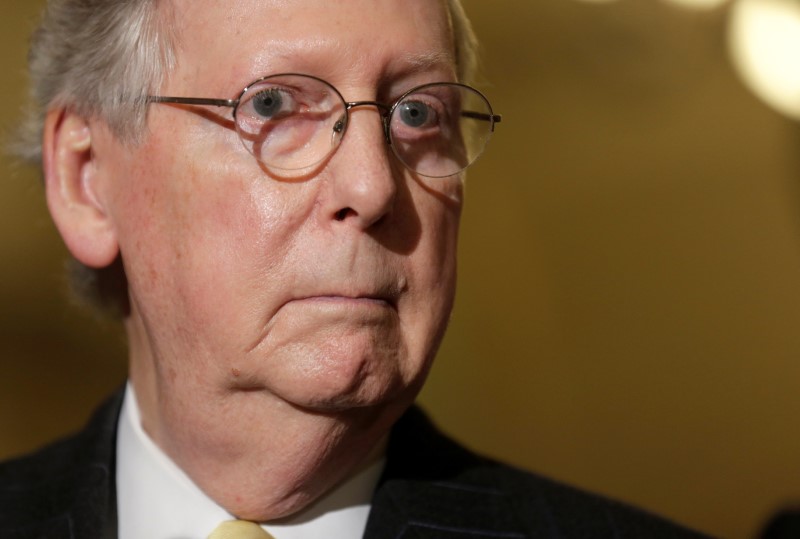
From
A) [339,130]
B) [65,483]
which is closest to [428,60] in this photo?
[339,130]

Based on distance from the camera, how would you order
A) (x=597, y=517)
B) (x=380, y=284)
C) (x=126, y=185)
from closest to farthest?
(x=380, y=284)
(x=126, y=185)
(x=597, y=517)

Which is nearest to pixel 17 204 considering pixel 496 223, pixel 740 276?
pixel 496 223

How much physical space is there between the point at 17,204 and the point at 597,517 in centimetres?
255

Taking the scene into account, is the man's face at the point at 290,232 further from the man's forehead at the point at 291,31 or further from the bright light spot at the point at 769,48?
the bright light spot at the point at 769,48

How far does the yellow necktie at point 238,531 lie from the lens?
5.62 feet

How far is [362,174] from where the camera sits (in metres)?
1.59

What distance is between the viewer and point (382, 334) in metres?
1.65

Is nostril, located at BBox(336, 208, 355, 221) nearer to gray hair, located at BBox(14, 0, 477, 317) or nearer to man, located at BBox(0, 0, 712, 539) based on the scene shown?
man, located at BBox(0, 0, 712, 539)

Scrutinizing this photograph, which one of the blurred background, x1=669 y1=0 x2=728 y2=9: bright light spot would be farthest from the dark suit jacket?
x1=669 y1=0 x2=728 y2=9: bright light spot

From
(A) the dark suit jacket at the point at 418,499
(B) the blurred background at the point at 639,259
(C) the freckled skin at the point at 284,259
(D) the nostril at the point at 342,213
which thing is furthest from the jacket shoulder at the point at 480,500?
(B) the blurred background at the point at 639,259

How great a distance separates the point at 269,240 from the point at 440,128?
39 cm

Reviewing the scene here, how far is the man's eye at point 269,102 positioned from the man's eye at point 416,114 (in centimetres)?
19

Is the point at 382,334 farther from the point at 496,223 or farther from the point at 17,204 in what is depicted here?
the point at 496,223

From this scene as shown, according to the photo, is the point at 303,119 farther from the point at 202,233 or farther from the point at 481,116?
the point at 481,116
